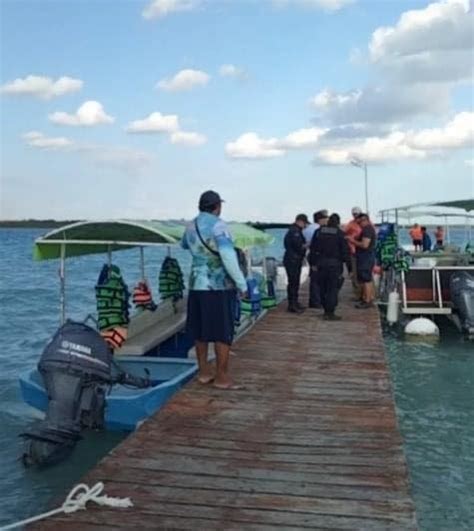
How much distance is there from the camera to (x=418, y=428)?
9062 millimetres

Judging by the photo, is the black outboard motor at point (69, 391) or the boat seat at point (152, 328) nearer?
the black outboard motor at point (69, 391)

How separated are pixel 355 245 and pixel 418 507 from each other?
6898 mm

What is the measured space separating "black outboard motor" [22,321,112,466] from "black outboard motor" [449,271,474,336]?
930 cm

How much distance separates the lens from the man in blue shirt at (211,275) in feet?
20.7

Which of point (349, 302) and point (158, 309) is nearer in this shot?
point (158, 309)

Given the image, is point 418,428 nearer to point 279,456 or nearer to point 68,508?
point 279,456

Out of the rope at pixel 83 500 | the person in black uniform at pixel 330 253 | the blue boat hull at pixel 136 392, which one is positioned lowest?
the blue boat hull at pixel 136 392

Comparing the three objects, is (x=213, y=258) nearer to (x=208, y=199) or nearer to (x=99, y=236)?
(x=208, y=199)

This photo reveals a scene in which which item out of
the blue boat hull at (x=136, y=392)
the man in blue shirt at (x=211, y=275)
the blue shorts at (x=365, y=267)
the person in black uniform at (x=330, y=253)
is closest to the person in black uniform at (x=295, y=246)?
the person in black uniform at (x=330, y=253)

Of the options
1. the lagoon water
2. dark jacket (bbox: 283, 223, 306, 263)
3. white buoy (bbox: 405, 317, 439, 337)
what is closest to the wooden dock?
the lagoon water

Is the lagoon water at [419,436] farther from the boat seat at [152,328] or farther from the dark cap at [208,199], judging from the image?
the dark cap at [208,199]

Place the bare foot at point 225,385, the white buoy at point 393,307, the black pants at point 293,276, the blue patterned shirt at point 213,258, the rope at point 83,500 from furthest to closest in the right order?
the white buoy at point 393,307, the black pants at point 293,276, the bare foot at point 225,385, the blue patterned shirt at point 213,258, the rope at point 83,500

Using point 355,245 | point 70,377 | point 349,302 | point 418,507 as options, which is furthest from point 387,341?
point 70,377

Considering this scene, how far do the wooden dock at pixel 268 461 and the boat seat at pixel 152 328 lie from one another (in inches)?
72.6
